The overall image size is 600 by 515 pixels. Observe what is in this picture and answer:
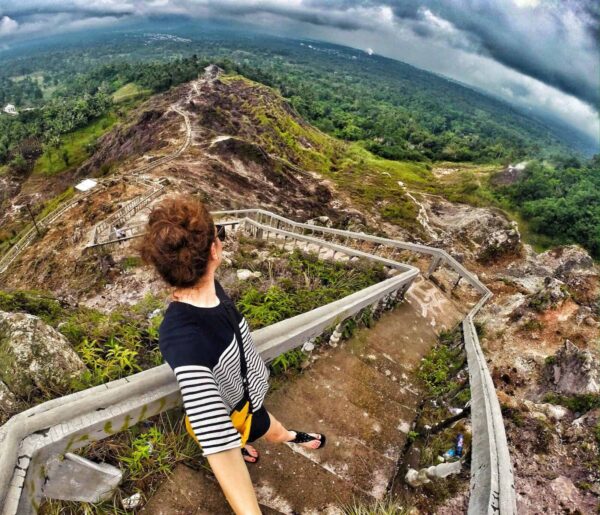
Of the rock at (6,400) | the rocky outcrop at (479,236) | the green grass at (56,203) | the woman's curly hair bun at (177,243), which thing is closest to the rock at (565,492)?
the woman's curly hair bun at (177,243)

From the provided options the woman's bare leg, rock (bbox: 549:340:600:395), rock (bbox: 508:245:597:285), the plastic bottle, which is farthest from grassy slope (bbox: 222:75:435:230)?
the woman's bare leg

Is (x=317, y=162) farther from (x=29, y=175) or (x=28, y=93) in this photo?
(x=28, y=93)

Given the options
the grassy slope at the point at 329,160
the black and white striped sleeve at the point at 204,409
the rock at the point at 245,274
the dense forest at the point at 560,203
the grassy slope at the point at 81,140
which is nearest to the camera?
the black and white striped sleeve at the point at 204,409

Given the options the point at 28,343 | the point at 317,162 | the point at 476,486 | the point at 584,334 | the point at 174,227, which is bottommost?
the point at 317,162

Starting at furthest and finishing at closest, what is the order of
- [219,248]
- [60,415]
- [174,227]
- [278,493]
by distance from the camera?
[278,493]
[219,248]
[174,227]
[60,415]

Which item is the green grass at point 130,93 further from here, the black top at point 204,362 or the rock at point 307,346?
the black top at point 204,362

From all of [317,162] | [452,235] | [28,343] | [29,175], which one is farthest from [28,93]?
[28,343]

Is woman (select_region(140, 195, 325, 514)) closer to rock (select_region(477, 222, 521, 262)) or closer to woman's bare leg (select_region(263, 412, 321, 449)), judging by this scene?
woman's bare leg (select_region(263, 412, 321, 449))
